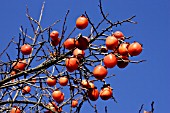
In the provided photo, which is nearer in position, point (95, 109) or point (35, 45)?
point (95, 109)

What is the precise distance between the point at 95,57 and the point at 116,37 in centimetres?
38

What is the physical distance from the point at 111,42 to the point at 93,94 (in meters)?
0.77

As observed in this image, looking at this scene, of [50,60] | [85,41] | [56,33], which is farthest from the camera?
[56,33]

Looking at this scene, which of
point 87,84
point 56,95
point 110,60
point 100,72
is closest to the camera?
point 110,60

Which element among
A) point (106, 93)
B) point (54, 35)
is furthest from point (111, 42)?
point (54, 35)

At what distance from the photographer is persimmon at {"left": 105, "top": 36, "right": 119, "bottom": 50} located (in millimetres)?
3857

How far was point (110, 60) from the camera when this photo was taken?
382cm

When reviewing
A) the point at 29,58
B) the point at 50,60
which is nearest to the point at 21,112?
the point at 29,58

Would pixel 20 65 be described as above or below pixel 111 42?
above

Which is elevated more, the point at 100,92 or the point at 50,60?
the point at 50,60

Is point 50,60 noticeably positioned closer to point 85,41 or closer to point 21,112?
point 85,41

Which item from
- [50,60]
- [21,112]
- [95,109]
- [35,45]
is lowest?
[95,109]

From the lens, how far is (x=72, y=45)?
4020 millimetres

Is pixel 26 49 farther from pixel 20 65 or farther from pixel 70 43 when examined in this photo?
pixel 70 43
